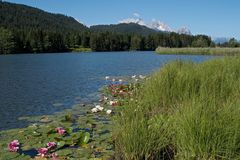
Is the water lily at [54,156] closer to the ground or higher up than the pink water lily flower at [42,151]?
closer to the ground

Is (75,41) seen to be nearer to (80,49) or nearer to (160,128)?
A: (80,49)

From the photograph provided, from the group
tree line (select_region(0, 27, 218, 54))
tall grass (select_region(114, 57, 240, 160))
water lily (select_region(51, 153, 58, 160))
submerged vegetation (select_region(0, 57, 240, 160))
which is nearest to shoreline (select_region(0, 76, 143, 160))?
submerged vegetation (select_region(0, 57, 240, 160))

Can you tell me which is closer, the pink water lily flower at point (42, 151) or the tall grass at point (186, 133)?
the tall grass at point (186, 133)

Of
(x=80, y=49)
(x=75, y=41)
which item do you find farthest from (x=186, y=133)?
(x=75, y=41)

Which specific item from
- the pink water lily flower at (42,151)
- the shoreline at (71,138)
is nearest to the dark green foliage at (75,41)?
the shoreline at (71,138)

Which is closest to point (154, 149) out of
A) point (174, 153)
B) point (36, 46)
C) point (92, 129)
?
point (174, 153)

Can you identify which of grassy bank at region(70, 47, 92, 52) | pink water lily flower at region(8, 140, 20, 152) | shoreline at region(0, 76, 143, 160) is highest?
pink water lily flower at region(8, 140, 20, 152)

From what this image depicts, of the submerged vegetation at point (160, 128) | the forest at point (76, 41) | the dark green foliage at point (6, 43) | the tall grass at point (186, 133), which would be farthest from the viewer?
the forest at point (76, 41)

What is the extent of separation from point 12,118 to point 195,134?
31.3 feet

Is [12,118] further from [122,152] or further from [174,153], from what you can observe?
[174,153]

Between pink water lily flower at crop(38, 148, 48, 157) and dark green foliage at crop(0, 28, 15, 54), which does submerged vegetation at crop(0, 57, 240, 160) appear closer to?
→ pink water lily flower at crop(38, 148, 48, 157)

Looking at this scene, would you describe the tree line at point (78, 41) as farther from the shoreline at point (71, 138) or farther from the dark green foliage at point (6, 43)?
the shoreline at point (71, 138)

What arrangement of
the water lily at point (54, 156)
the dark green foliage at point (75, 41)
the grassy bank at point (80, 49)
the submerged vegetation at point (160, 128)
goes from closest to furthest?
the submerged vegetation at point (160, 128), the water lily at point (54, 156), the dark green foliage at point (75, 41), the grassy bank at point (80, 49)

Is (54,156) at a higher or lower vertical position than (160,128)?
lower
